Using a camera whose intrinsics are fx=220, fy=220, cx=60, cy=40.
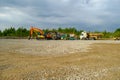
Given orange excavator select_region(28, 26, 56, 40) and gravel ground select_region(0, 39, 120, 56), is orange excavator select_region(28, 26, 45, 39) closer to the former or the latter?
orange excavator select_region(28, 26, 56, 40)

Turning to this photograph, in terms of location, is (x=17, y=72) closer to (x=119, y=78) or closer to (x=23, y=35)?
(x=119, y=78)

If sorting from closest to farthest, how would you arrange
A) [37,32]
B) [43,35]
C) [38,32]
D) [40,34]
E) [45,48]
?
[45,48], [43,35], [40,34], [38,32], [37,32]

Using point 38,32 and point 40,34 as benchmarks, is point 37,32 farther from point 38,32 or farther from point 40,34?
point 40,34

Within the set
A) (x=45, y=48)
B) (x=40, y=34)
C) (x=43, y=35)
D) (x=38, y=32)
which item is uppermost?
(x=38, y=32)

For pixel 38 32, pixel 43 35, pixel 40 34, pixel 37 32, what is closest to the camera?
pixel 43 35

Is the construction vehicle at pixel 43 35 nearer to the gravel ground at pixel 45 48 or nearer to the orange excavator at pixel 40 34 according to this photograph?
the orange excavator at pixel 40 34

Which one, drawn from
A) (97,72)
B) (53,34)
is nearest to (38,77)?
(97,72)

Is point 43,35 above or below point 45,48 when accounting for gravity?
above

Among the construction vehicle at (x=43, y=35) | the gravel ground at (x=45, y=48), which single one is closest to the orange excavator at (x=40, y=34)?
the construction vehicle at (x=43, y=35)

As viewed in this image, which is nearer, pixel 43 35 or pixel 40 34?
pixel 43 35

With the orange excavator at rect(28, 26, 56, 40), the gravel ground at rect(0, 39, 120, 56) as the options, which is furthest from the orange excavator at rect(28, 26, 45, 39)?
the gravel ground at rect(0, 39, 120, 56)

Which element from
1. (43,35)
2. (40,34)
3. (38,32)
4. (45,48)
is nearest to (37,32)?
(38,32)

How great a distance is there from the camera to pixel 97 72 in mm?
11836

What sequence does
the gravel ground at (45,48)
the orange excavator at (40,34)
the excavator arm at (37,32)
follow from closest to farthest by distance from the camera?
the gravel ground at (45,48)
the orange excavator at (40,34)
the excavator arm at (37,32)
